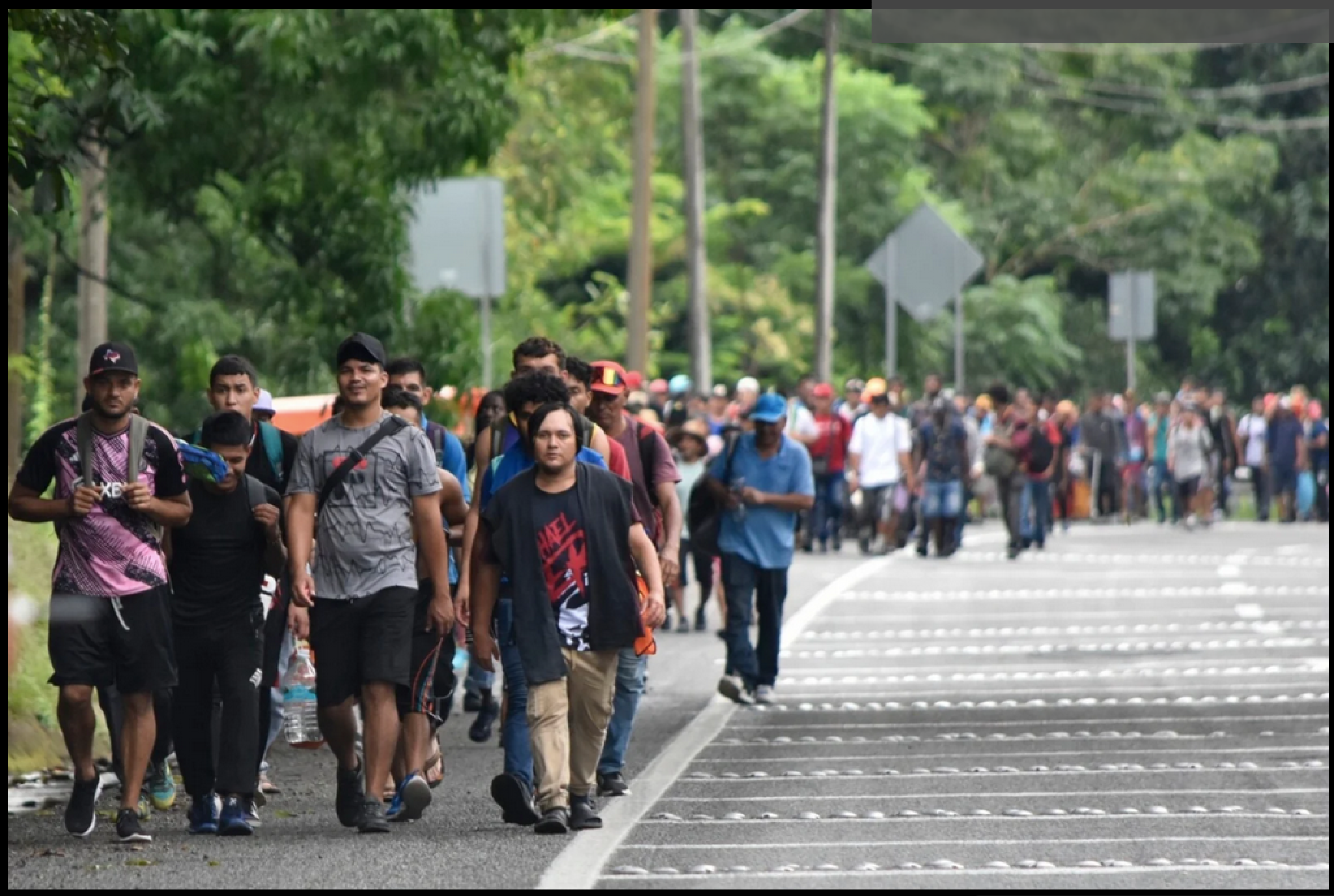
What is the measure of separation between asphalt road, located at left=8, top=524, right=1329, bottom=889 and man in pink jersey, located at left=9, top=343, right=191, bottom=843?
53cm

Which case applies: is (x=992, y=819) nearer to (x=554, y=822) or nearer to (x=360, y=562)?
(x=554, y=822)

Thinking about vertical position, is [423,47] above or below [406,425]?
above

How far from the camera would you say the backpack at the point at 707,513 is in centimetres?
1548

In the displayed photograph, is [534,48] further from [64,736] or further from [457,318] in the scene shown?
[64,736]

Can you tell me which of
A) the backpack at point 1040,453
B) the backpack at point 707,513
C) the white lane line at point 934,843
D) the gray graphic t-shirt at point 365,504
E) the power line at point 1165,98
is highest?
the power line at point 1165,98

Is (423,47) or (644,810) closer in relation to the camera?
(644,810)

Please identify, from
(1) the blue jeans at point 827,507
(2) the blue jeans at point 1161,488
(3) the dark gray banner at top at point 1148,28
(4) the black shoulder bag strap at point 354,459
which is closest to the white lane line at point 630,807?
(4) the black shoulder bag strap at point 354,459

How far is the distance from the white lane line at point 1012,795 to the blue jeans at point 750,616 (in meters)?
3.93

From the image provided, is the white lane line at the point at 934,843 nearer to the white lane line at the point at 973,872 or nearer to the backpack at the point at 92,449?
the white lane line at the point at 973,872

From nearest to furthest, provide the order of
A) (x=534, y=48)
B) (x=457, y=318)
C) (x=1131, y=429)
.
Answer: (x=457, y=318)
(x=534, y=48)
(x=1131, y=429)

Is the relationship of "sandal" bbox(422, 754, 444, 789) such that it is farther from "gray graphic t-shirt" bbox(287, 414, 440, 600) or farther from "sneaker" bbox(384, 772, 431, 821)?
"gray graphic t-shirt" bbox(287, 414, 440, 600)

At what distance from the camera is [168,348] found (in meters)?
29.0

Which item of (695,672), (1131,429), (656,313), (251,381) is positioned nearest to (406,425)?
(251,381)

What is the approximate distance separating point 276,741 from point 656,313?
37.1 m
